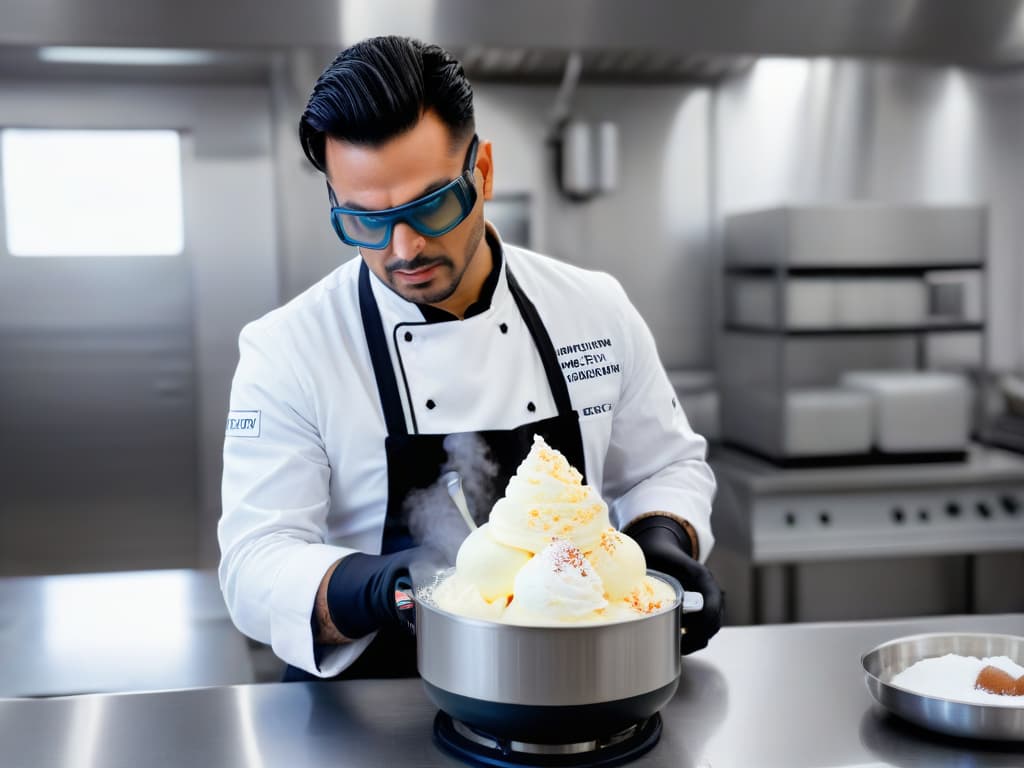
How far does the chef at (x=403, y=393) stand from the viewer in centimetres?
158

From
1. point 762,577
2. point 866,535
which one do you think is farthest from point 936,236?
point 762,577

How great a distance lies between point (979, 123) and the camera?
4.44 metres

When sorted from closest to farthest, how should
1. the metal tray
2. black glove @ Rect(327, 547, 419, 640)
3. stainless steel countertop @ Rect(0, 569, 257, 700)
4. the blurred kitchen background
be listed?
the metal tray → black glove @ Rect(327, 547, 419, 640) → stainless steel countertop @ Rect(0, 569, 257, 700) → the blurred kitchen background

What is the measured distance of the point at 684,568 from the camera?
1.59 meters

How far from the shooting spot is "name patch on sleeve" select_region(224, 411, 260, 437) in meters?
1.77

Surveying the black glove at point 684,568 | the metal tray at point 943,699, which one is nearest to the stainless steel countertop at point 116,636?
the black glove at point 684,568

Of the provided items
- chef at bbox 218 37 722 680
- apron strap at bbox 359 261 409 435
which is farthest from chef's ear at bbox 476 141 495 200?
apron strap at bbox 359 261 409 435

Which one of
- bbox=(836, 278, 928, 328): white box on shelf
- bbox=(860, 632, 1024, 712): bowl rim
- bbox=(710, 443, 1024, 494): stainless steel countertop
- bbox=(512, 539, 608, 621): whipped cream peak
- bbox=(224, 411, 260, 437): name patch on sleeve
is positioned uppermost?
bbox=(836, 278, 928, 328): white box on shelf

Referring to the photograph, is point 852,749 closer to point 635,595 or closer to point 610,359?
point 635,595

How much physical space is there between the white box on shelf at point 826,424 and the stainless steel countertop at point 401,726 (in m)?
2.21

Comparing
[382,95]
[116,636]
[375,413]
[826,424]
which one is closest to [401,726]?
[375,413]

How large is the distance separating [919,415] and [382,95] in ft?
9.47

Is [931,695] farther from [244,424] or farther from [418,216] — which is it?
[244,424]

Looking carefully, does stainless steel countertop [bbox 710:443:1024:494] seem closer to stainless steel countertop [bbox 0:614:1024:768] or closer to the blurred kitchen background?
the blurred kitchen background
